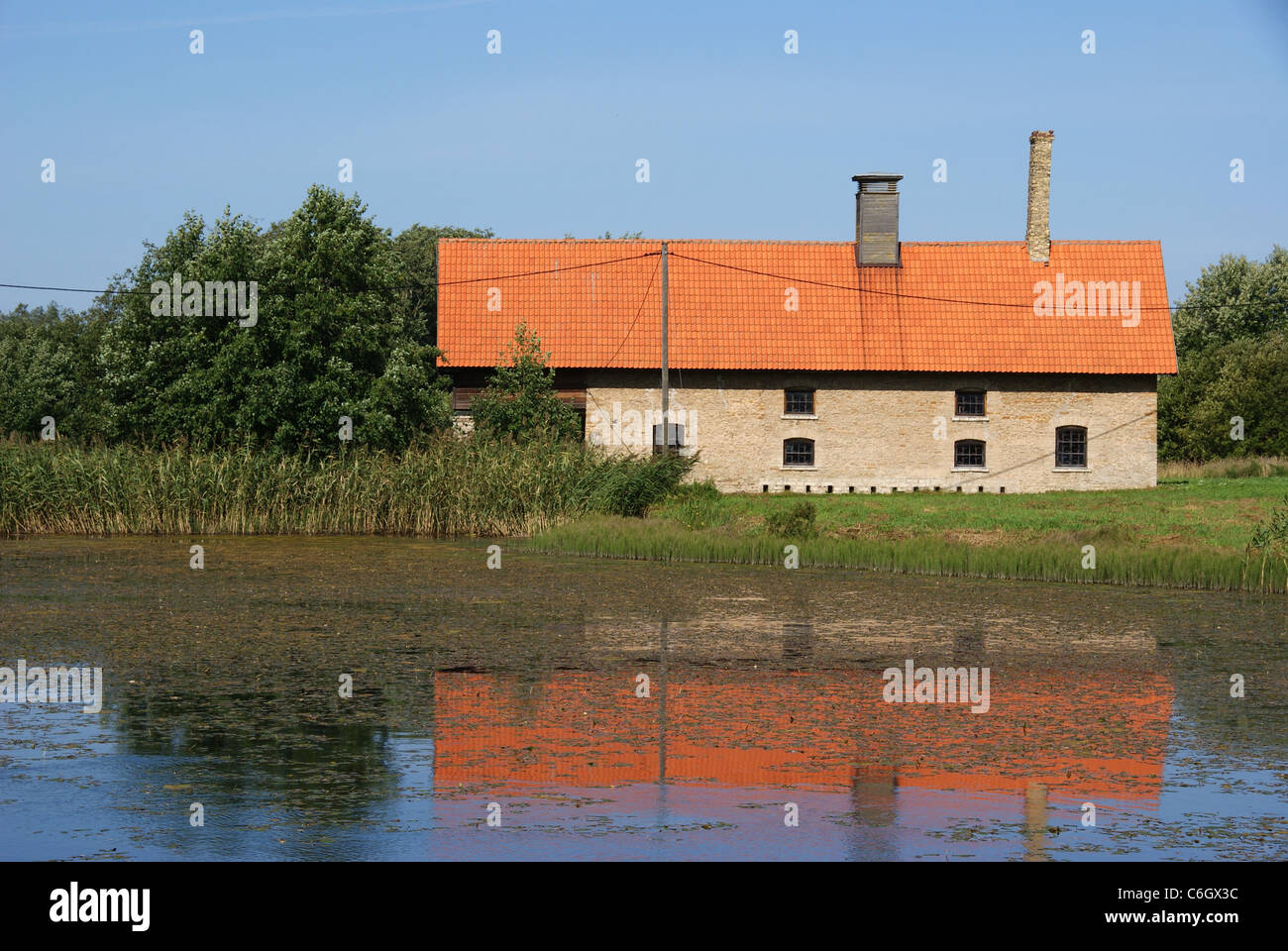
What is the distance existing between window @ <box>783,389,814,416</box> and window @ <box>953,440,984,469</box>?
4067 millimetres

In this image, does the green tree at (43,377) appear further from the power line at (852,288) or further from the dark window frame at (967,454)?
the dark window frame at (967,454)

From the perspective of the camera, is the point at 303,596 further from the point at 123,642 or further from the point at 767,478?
the point at 767,478

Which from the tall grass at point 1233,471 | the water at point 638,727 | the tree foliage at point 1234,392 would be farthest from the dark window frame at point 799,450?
the water at point 638,727

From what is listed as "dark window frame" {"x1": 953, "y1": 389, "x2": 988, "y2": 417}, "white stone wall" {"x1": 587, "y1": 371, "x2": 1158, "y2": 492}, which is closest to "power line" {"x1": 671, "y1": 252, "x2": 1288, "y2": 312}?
"white stone wall" {"x1": 587, "y1": 371, "x2": 1158, "y2": 492}

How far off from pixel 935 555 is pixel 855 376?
1929 centimetres

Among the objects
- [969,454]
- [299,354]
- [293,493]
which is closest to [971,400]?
[969,454]

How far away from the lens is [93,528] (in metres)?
27.7

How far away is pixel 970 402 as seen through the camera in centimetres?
4034

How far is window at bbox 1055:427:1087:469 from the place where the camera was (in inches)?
1581

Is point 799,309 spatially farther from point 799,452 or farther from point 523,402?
point 523,402

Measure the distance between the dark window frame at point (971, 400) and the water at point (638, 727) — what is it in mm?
21836

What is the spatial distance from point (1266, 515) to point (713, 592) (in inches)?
569
